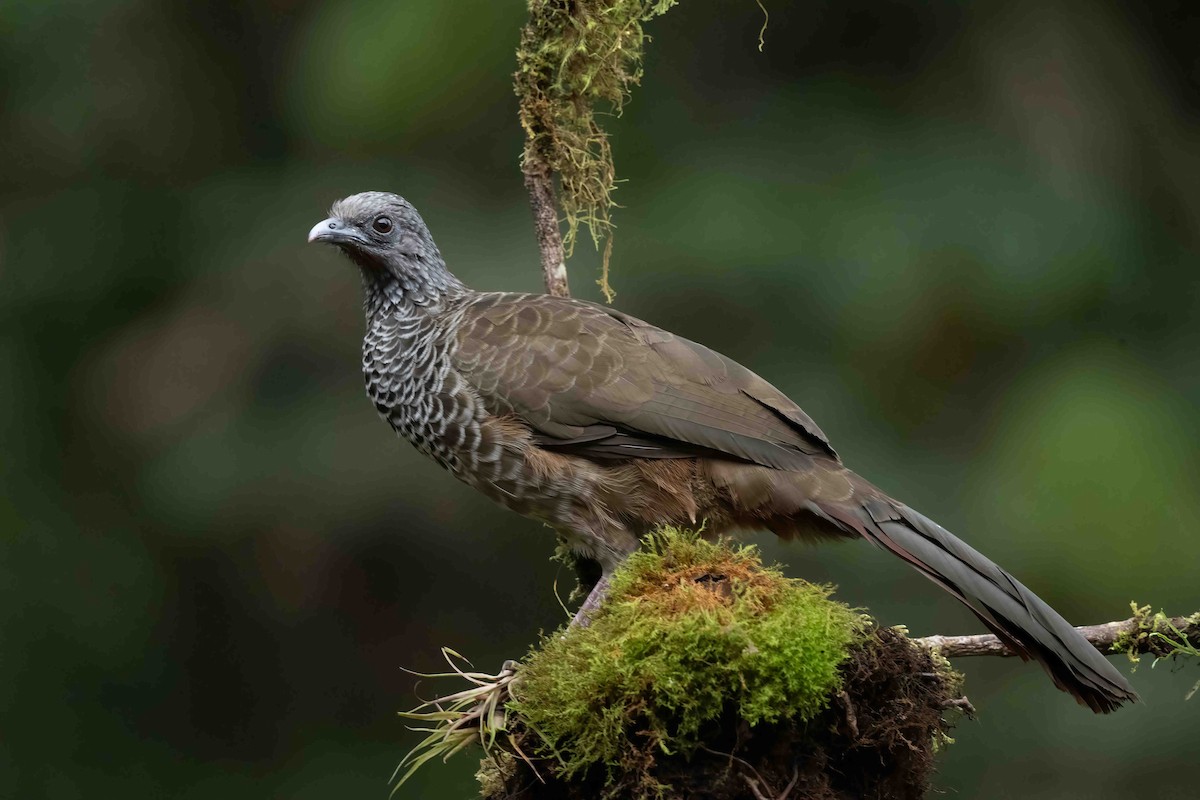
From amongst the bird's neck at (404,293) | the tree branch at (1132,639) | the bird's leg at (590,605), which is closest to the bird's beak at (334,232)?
the bird's neck at (404,293)

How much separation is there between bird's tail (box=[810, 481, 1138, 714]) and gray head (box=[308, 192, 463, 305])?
4.19ft

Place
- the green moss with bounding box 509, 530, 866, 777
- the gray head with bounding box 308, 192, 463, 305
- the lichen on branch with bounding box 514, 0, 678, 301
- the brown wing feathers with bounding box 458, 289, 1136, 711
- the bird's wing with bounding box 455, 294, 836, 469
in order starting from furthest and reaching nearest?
1. the gray head with bounding box 308, 192, 463, 305
2. the lichen on branch with bounding box 514, 0, 678, 301
3. the bird's wing with bounding box 455, 294, 836, 469
4. the brown wing feathers with bounding box 458, 289, 1136, 711
5. the green moss with bounding box 509, 530, 866, 777

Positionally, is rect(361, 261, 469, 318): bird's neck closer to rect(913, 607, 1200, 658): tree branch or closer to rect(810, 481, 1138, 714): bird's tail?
rect(810, 481, 1138, 714): bird's tail

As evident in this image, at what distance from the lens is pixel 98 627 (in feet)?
15.4

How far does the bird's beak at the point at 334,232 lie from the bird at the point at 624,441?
0.38 meters

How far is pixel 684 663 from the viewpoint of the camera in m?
2.28

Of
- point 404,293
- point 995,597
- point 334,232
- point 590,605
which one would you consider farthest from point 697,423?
point 334,232

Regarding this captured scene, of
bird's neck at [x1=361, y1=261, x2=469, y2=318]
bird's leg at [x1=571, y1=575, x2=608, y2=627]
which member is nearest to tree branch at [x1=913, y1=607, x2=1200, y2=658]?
bird's leg at [x1=571, y1=575, x2=608, y2=627]

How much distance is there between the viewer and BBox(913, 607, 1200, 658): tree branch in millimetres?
2650

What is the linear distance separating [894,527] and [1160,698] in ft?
6.68

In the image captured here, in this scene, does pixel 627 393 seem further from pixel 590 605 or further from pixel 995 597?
pixel 995 597

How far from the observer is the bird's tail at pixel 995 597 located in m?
2.57

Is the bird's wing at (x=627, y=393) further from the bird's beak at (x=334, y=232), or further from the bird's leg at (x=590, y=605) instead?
the bird's beak at (x=334, y=232)

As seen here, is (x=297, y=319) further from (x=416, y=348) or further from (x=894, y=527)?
(x=894, y=527)
